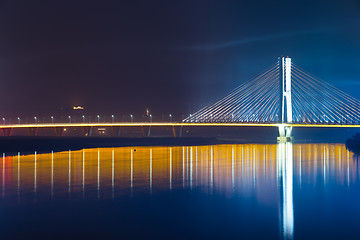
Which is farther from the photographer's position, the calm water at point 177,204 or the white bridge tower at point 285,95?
the white bridge tower at point 285,95

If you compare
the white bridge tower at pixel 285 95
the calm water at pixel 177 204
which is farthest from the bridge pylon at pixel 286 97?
the calm water at pixel 177 204

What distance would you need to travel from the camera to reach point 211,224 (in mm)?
9375

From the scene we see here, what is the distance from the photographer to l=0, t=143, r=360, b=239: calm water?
879 centimetres

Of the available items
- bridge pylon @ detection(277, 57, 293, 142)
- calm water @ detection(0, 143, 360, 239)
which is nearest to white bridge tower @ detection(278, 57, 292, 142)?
bridge pylon @ detection(277, 57, 293, 142)

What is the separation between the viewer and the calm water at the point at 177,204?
8.79 meters

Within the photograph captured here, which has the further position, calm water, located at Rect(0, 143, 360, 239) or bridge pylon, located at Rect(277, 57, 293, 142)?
bridge pylon, located at Rect(277, 57, 293, 142)

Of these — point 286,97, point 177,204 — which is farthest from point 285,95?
point 177,204

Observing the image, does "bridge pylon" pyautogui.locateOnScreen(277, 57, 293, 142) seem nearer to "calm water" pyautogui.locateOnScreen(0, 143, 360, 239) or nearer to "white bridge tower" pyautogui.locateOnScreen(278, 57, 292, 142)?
"white bridge tower" pyautogui.locateOnScreen(278, 57, 292, 142)

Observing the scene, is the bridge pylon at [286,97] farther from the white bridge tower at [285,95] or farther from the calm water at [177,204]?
the calm water at [177,204]

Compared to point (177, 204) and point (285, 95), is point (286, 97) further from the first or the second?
point (177, 204)

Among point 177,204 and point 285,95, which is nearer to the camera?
point 177,204

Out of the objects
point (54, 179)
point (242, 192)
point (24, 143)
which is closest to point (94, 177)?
point (54, 179)

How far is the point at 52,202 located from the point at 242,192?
20.0 ft

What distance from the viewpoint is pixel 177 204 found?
1177 centimetres
